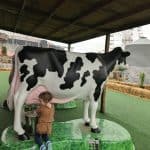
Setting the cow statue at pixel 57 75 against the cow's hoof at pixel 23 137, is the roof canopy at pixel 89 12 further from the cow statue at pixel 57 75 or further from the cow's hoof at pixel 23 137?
the cow's hoof at pixel 23 137

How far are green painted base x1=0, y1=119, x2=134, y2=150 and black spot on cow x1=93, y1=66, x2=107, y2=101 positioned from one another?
564 millimetres

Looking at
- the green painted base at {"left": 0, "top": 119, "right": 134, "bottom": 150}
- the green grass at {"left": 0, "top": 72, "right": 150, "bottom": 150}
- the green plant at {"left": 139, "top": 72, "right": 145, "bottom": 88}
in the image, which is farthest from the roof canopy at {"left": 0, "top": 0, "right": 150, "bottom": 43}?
the green plant at {"left": 139, "top": 72, "right": 145, "bottom": 88}

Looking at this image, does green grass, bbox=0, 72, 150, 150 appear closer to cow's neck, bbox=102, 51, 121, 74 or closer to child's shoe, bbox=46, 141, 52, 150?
cow's neck, bbox=102, 51, 121, 74

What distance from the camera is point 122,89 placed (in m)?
10.5

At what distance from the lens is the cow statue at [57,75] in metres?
3.21

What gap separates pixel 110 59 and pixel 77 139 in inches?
56.0

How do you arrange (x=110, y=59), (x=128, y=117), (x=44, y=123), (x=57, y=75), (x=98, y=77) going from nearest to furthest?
(x=44, y=123)
(x=57, y=75)
(x=98, y=77)
(x=110, y=59)
(x=128, y=117)

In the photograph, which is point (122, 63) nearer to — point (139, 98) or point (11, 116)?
point (11, 116)

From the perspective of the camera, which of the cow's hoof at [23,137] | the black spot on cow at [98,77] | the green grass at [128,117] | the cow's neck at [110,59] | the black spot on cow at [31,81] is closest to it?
the cow's hoof at [23,137]

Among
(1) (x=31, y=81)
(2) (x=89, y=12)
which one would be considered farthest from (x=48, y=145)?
(2) (x=89, y=12)

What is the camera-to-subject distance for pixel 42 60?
3291mm

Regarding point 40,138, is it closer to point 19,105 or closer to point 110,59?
point 19,105

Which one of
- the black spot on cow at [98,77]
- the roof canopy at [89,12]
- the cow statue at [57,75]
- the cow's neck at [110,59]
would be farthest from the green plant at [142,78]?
the black spot on cow at [98,77]

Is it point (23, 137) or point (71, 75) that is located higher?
point (71, 75)
